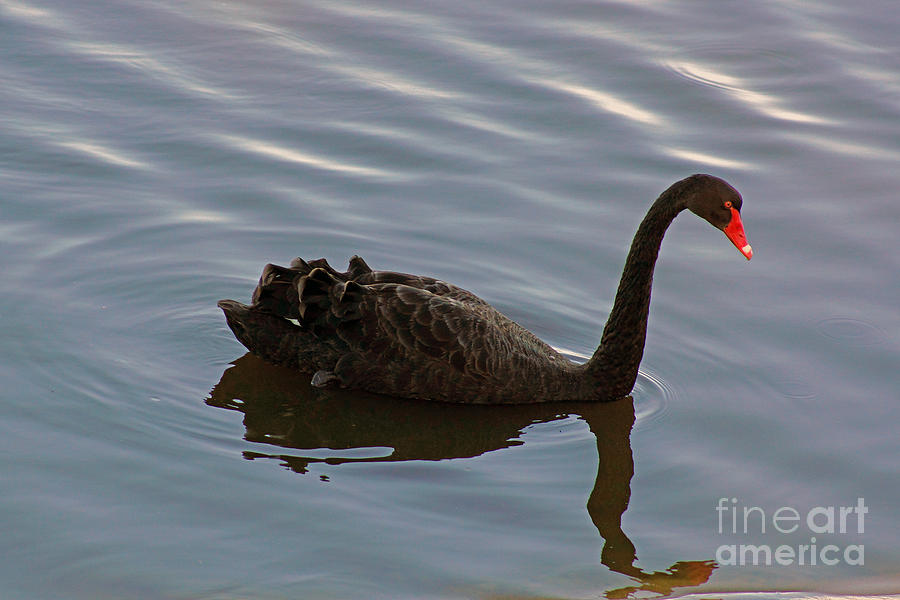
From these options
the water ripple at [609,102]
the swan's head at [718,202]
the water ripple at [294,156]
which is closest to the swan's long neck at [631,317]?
the swan's head at [718,202]

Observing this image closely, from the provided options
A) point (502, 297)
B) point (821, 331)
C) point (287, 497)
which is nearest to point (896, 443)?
point (821, 331)

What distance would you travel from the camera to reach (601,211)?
955 cm

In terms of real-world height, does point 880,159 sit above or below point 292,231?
above

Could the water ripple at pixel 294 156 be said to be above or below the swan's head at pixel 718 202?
above

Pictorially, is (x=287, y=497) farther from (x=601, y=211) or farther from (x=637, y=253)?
(x=601, y=211)

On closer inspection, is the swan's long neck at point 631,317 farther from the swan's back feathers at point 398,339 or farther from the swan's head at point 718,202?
the swan's back feathers at point 398,339

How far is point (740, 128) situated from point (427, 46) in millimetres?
2786

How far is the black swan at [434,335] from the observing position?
7.50 m

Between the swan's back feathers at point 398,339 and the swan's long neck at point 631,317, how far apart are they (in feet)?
0.95

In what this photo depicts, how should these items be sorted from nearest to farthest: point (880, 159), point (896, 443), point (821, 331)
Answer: point (896, 443) < point (821, 331) < point (880, 159)

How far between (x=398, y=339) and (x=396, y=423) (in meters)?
0.49

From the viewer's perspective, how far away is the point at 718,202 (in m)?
7.35

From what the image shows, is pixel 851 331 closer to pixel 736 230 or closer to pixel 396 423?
pixel 736 230

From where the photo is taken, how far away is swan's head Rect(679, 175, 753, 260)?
734cm
